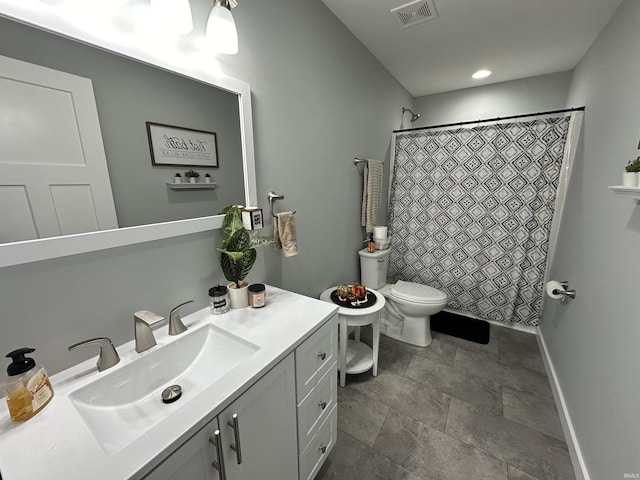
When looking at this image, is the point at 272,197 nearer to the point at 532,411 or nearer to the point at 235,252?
the point at 235,252

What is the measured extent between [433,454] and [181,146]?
185 cm

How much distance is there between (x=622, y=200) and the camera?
116cm

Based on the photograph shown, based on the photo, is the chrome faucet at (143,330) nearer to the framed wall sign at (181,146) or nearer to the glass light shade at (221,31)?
the framed wall sign at (181,146)

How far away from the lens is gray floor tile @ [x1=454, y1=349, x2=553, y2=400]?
67.0 inches

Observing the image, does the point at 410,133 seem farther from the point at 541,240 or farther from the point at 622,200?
the point at 622,200

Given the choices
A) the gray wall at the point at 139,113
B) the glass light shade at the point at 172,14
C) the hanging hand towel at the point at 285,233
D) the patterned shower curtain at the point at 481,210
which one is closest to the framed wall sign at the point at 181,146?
the gray wall at the point at 139,113

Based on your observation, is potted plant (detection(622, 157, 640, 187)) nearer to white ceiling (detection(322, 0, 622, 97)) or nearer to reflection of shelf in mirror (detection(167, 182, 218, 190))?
white ceiling (detection(322, 0, 622, 97))

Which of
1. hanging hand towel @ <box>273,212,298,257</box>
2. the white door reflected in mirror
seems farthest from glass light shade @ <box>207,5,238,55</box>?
hanging hand towel @ <box>273,212,298,257</box>

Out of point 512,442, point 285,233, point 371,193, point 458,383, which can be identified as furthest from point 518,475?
point 371,193

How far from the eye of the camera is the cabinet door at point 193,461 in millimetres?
533

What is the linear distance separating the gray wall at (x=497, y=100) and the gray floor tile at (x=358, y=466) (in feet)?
10.8

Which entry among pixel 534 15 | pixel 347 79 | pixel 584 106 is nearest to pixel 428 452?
pixel 347 79

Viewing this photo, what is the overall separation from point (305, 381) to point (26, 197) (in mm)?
1002

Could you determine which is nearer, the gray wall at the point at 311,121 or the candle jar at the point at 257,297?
the candle jar at the point at 257,297
